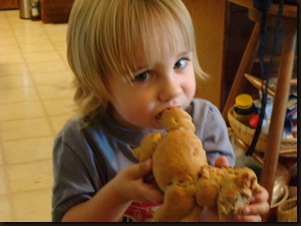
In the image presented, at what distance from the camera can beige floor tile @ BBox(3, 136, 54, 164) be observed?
2.01m

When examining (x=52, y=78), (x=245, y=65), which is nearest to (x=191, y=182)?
(x=245, y=65)

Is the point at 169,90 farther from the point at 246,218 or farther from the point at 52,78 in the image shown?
the point at 52,78

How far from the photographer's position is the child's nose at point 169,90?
2.39 ft

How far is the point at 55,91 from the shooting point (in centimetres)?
272

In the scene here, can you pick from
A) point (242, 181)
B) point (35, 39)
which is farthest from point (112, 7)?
point (35, 39)

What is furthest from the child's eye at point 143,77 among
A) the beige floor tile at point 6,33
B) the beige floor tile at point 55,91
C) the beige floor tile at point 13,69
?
the beige floor tile at point 6,33

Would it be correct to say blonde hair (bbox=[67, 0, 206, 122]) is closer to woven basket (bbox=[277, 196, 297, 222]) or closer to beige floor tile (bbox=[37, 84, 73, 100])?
woven basket (bbox=[277, 196, 297, 222])

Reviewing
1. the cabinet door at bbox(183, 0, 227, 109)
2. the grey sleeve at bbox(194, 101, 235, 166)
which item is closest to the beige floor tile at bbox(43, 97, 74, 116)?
the cabinet door at bbox(183, 0, 227, 109)

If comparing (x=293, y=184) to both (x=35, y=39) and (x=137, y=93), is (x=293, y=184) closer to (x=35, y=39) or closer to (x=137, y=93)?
(x=137, y=93)

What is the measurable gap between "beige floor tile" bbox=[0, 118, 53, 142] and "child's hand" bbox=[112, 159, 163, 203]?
5.10ft

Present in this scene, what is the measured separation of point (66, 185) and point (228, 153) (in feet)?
1.08

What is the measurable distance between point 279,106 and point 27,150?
1203mm

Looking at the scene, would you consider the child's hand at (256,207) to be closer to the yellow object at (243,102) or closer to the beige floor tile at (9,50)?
the yellow object at (243,102)

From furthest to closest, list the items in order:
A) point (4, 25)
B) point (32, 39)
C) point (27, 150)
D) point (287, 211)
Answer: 1. point (4, 25)
2. point (32, 39)
3. point (27, 150)
4. point (287, 211)
